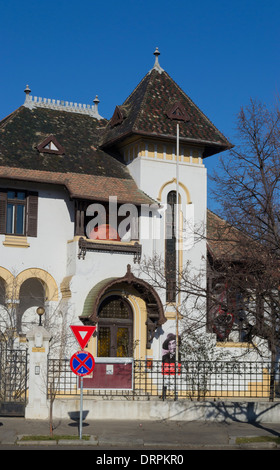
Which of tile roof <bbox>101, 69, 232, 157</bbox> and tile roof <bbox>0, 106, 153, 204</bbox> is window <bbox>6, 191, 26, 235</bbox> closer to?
tile roof <bbox>0, 106, 153, 204</bbox>

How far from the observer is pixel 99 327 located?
28828 millimetres

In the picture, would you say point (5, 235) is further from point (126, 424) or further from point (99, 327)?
point (126, 424)

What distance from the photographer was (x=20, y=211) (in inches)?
1127

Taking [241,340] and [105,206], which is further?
[241,340]

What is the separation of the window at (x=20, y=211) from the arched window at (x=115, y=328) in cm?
410

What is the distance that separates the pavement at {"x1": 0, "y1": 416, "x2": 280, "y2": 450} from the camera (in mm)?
16750

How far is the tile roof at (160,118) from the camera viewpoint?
102 feet

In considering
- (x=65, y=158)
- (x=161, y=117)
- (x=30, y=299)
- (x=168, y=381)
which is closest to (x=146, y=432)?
(x=168, y=381)

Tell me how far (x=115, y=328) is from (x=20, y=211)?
5890mm

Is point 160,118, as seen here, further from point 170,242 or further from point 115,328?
point 115,328

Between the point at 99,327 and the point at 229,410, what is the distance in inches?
328

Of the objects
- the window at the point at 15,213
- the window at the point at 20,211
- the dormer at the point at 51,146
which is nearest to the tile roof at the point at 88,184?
the window at the point at 20,211

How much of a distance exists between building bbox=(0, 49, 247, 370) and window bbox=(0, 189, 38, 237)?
0.04 m
